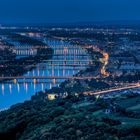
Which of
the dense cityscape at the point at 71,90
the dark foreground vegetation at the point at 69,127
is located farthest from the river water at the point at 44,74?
the dark foreground vegetation at the point at 69,127

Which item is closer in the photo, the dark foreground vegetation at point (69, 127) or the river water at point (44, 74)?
the dark foreground vegetation at point (69, 127)

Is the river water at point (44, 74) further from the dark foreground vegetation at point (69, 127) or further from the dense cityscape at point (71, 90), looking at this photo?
the dark foreground vegetation at point (69, 127)

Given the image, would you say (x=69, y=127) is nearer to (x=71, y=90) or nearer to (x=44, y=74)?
(x=71, y=90)

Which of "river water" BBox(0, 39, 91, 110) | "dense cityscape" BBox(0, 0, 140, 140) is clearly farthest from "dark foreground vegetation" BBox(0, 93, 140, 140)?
"river water" BBox(0, 39, 91, 110)

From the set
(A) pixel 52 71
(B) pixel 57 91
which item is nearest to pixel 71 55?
(A) pixel 52 71

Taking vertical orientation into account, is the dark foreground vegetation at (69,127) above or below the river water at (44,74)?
above

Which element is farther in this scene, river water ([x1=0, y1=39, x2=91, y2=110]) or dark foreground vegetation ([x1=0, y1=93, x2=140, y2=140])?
river water ([x1=0, y1=39, x2=91, y2=110])

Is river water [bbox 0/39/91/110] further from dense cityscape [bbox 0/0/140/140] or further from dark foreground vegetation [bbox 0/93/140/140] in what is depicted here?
dark foreground vegetation [bbox 0/93/140/140]

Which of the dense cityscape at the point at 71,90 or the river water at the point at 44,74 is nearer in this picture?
the dense cityscape at the point at 71,90
